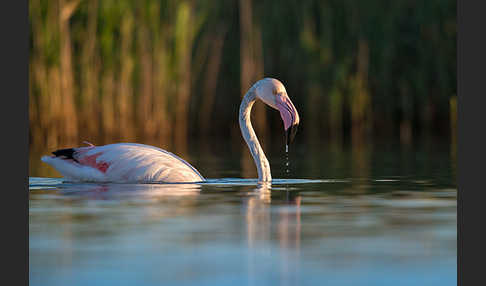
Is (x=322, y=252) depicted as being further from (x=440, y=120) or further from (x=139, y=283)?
(x=440, y=120)

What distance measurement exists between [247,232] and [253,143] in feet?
10.7

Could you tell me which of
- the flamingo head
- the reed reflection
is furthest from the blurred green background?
the reed reflection

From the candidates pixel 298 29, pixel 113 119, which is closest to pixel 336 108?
pixel 298 29

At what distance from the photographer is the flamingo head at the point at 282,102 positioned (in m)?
7.64

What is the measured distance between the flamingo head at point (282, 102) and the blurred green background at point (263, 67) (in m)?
6.88

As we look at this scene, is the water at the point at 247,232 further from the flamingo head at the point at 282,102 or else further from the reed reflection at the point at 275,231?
the flamingo head at the point at 282,102

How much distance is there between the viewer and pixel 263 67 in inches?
683

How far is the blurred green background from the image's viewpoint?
49.6 ft

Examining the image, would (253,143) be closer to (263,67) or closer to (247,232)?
(247,232)

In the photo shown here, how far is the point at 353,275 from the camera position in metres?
3.68

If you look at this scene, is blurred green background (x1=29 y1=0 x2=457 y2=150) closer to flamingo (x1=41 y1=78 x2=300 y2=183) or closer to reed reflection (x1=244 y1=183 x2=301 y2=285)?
flamingo (x1=41 y1=78 x2=300 y2=183)

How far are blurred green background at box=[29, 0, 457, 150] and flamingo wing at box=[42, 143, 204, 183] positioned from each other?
21.9ft

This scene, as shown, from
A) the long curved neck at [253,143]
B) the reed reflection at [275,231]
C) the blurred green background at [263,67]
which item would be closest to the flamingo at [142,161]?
the long curved neck at [253,143]

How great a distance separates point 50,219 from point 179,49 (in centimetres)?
1092
